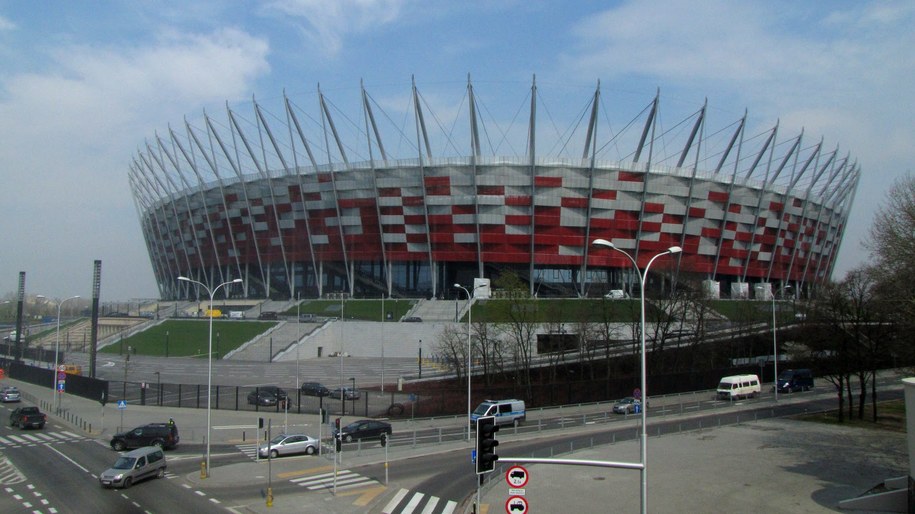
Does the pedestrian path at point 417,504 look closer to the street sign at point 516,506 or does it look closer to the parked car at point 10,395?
the street sign at point 516,506

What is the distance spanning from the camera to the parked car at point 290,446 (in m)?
31.0

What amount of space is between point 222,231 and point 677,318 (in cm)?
7569

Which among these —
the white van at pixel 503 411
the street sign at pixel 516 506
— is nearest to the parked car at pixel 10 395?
the white van at pixel 503 411

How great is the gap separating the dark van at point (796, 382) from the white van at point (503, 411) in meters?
27.2

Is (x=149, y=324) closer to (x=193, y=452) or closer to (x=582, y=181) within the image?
(x=582, y=181)

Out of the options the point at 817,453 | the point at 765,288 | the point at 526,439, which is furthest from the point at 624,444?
the point at 765,288

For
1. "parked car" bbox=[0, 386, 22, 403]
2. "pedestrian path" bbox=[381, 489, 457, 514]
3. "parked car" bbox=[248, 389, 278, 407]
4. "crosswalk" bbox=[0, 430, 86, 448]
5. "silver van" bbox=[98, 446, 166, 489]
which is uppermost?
"silver van" bbox=[98, 446, 166, 489]

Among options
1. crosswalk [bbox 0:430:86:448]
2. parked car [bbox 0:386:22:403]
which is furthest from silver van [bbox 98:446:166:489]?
parked car [bbox 0:386:22:403]

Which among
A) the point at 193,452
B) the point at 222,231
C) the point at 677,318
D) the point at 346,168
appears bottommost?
the point at 193,452

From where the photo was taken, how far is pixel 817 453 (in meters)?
31.0

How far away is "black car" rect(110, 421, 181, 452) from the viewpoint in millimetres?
32344

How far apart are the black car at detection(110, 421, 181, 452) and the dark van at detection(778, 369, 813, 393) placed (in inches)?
1850

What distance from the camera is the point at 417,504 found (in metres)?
22.2

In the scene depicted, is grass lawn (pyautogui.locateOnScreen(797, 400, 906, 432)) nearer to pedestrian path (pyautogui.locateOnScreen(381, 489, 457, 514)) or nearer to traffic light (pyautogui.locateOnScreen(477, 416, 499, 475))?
pedestrian path (pyautogui.locateOnScreen(381, 489, 457, 514))
